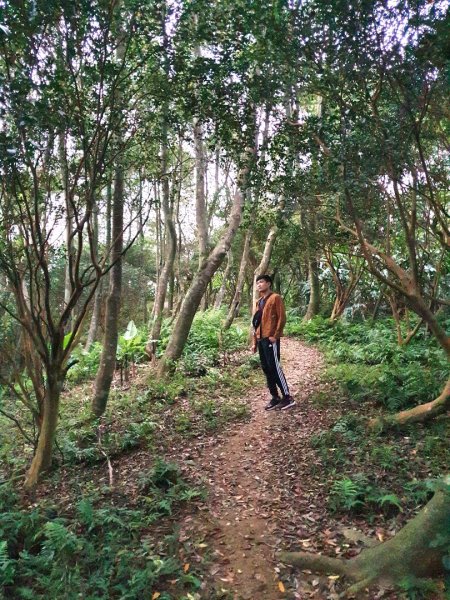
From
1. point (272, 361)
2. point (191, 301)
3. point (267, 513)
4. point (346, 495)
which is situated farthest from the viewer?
point (191, 301)

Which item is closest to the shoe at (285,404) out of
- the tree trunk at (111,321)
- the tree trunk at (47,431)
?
the tree trunk at (111,321)

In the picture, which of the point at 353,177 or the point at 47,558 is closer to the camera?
the point at 47,558

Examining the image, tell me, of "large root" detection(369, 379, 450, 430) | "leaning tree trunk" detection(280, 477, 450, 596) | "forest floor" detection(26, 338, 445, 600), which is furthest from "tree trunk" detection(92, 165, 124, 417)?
"leaning tree trunk" detection(280, 477, 450, 596)

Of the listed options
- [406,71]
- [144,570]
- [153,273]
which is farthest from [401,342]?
[153,273]

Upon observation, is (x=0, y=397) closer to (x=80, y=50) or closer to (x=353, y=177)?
(x=80, y=50)

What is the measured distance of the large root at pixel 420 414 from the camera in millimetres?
5966

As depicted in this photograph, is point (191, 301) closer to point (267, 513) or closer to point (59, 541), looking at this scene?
point (267, 513)

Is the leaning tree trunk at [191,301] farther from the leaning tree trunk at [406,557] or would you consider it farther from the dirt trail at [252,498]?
the leaning tree trunk at [406,557]

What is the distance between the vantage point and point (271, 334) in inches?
301

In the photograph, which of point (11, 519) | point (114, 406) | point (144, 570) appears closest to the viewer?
point (144, 570)

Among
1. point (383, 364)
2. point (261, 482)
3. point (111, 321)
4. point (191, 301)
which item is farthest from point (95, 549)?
point (383, 364)

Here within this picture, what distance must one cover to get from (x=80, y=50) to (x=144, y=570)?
5157mm

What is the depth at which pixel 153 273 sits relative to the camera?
31.3 meters

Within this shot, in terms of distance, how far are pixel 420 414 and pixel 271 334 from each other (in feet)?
8.40
